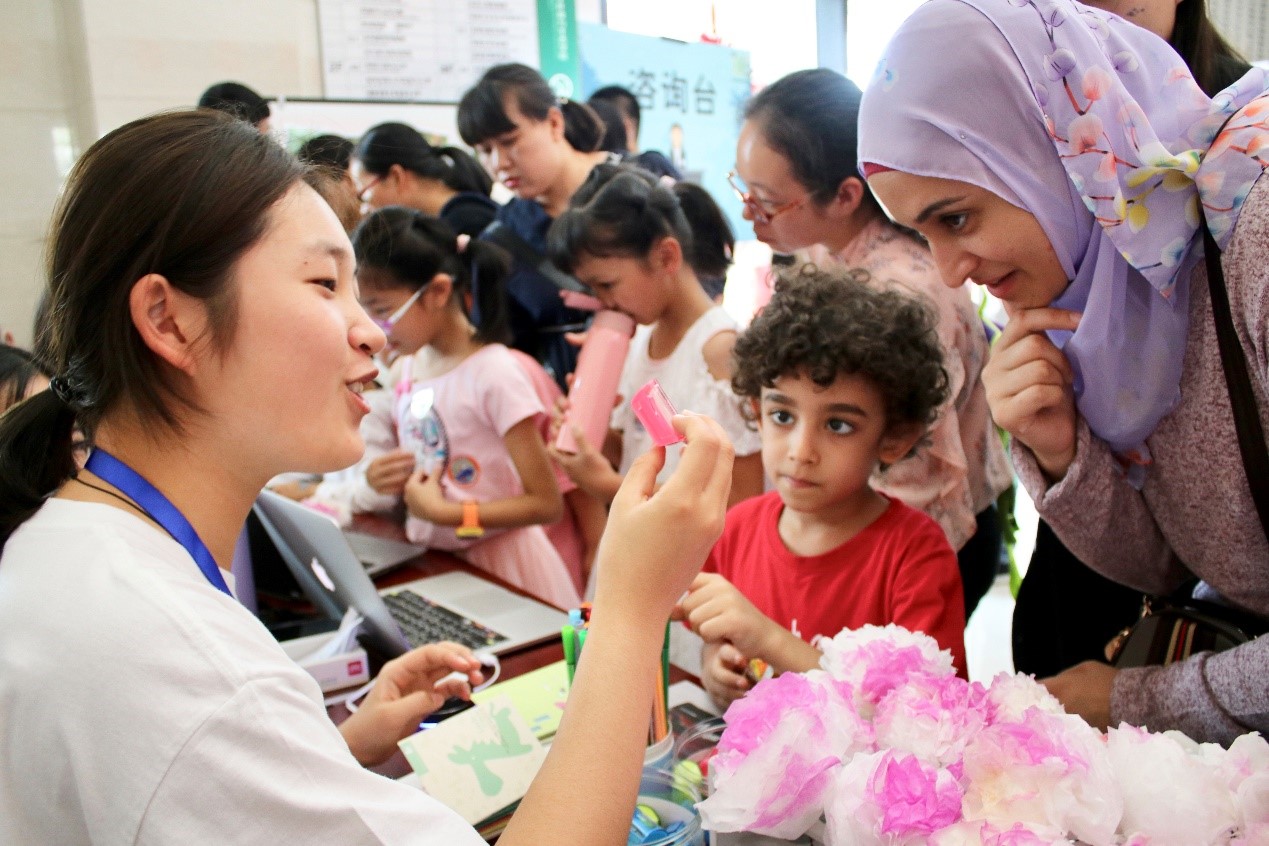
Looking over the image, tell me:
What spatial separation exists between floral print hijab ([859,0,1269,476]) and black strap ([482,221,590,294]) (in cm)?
154

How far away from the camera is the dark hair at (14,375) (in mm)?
1232

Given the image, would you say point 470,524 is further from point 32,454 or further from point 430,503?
point 32,454

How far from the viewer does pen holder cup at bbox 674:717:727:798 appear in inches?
33.0

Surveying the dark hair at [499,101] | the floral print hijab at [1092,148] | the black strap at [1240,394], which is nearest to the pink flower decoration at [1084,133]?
the floral print hijab at [1092,148]

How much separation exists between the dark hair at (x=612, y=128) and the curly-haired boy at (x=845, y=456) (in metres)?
1.87

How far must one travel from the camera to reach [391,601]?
64.2 inches

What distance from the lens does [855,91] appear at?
158cm

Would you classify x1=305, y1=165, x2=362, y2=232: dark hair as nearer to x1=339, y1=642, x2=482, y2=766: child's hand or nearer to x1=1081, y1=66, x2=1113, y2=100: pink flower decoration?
x1=339, y1=642, x2=482, y2=766: child's hand

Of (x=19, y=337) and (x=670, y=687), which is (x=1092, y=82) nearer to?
(x=670, y=687)

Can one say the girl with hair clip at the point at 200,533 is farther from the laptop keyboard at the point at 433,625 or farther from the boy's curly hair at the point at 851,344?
the laptop keyboard at the point at 433,625

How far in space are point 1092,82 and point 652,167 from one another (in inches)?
68.1

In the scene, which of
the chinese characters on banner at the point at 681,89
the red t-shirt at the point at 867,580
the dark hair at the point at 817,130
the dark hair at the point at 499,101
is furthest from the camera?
the chinese characters on banner at the point at 681,89

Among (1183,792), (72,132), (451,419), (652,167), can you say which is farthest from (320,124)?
(1183,792)

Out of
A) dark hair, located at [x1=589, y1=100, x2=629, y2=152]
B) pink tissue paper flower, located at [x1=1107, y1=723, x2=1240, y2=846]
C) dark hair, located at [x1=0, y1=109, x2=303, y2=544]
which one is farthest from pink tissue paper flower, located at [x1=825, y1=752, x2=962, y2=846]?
dark hair, located at [x1=589, y1=100, x2=629, y2=152]
